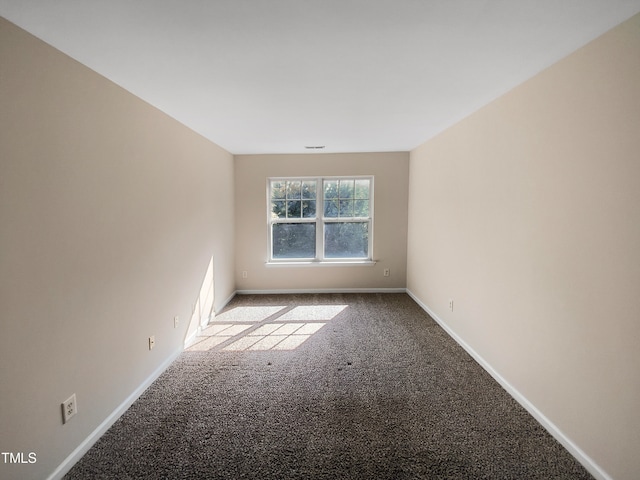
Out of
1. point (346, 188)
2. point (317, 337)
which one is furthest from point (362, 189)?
point (317, 337)

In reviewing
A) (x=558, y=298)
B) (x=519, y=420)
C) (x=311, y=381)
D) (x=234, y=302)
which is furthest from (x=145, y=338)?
(x=558, y=298)

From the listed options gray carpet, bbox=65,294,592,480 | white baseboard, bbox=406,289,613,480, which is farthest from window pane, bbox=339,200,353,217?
white baseboard, bbox=406,289,613,480

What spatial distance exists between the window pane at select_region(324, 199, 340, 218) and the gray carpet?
2206mm

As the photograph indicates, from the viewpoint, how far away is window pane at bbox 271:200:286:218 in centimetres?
497

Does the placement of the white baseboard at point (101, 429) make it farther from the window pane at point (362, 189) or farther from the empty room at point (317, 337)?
the window pane at point (362, 189)

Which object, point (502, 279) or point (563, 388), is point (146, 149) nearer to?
point (502, 279)

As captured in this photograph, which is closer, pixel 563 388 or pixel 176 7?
pixel 176 7

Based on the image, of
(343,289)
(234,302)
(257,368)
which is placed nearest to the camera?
(257,368)

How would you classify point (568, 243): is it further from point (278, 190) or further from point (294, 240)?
point (278, 190)

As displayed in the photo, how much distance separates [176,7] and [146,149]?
1390 millimetres

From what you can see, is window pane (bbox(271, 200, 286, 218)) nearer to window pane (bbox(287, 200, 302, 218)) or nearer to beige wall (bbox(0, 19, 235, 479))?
window pane (bbox(287, 200, 302, 218))

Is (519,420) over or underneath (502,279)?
underneath

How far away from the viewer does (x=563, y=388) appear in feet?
5.94

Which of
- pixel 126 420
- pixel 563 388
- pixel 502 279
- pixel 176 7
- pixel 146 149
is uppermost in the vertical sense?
pixel 176 7
